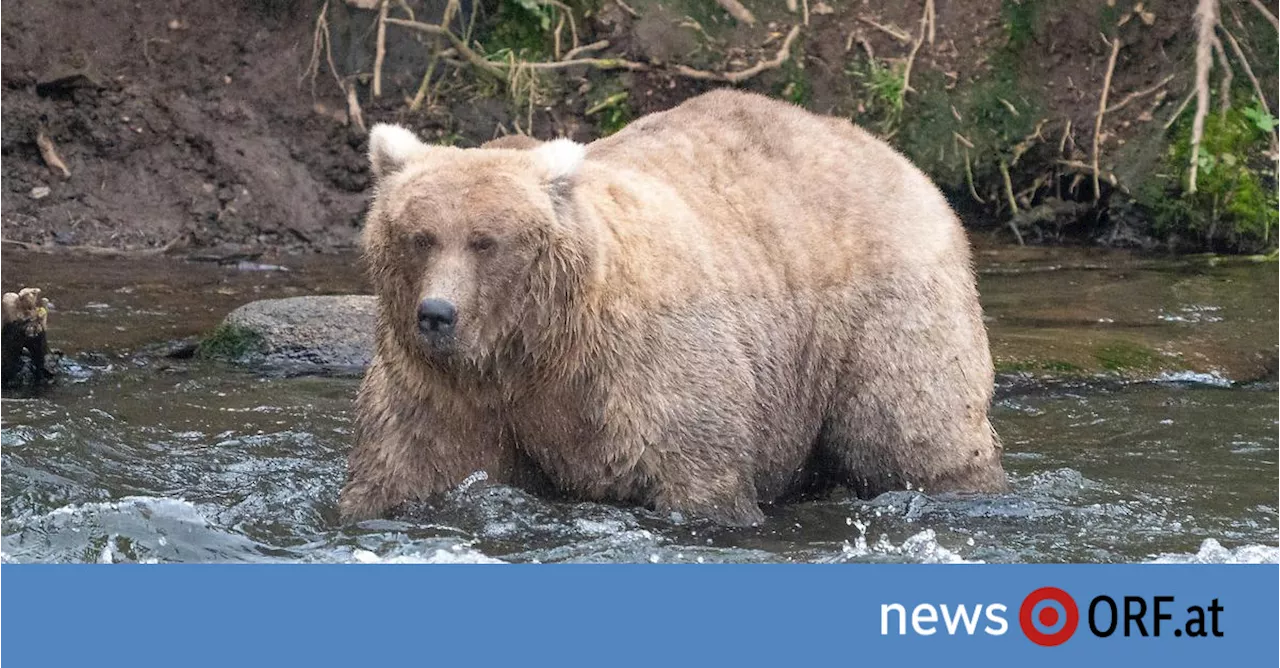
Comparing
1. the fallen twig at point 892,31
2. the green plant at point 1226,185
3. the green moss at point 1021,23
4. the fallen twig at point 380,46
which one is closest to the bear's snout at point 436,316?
the fallen twig at point 380,46

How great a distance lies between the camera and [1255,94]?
1340 centimetres

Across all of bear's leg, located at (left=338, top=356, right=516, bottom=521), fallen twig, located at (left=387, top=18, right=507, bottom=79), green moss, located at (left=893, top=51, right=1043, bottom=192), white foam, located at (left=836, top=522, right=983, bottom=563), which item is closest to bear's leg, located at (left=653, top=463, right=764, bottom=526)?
white foam, located at (left=836, top=522, right=983, bottom=563)

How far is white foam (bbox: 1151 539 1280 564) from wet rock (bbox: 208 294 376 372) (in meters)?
5.00

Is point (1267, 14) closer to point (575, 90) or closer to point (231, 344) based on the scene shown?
point (575, 90)

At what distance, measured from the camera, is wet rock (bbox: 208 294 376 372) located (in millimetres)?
9977

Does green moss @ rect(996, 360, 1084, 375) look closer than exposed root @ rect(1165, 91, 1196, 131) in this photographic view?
Yes

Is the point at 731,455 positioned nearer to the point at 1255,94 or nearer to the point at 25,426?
the point at 25,426

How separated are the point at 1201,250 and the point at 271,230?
22.1ft

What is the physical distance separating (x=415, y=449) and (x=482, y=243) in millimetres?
875

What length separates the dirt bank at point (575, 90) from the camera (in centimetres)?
1341

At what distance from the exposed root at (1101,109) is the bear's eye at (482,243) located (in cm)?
843

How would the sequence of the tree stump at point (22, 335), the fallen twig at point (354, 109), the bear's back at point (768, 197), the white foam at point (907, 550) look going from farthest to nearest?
the fallen twig at point (354, 109), the tree stump at point (22, 335), the bear's back at point (768, 197), the white foam at point (907, 550)

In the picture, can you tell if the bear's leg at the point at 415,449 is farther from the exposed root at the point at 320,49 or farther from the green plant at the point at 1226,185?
the green plant at the point at 1226,185

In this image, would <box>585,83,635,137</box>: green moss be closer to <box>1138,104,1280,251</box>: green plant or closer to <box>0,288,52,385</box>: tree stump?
<box>1138,104,1280,251</box>: green plant
